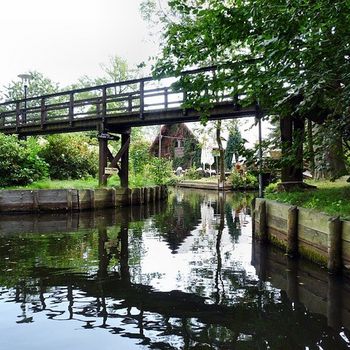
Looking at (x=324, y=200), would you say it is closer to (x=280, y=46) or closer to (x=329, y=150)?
(x=329, y=150)

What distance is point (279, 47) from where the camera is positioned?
608 centimetres

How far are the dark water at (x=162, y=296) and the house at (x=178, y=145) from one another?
119 feet

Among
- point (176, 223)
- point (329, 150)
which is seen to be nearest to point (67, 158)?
point (176, 223)

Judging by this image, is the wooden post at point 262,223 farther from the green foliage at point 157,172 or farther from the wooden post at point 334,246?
the green foliage at point 157,172

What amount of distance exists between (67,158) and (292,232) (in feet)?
51.7

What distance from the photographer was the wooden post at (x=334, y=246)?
6.73 metres

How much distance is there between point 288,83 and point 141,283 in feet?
14.2

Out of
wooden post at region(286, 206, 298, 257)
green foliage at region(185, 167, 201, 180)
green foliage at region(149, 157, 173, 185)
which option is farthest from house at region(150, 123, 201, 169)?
wooden post at region(286, 206, 298, 257)

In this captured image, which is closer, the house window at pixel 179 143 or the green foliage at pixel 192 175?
the green foliage at pixel 192 175

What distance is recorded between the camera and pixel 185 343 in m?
4.53

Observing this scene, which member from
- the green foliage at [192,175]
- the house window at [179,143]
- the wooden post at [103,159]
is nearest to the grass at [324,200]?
the wooden post at [103,159]

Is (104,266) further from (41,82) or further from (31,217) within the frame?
(41,82)

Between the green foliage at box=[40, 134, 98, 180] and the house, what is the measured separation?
2466 cm

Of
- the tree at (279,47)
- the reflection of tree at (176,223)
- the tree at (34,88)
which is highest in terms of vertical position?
the tree at (34,88)
